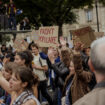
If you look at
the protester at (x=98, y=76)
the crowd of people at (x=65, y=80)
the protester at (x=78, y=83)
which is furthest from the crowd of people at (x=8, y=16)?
the protester at (x=98, y=76)

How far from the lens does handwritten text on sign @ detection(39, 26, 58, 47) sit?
7683 mm

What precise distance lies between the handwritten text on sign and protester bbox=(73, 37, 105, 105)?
18.4 ft

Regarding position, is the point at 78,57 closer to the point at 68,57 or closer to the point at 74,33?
the point at 68,57

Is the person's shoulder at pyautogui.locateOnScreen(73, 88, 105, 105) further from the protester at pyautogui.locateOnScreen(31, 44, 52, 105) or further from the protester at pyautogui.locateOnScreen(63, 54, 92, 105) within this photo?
the protester at pyautogui.locateOnScreen(31, 44, 52, 105)

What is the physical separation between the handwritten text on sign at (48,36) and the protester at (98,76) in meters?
5.61

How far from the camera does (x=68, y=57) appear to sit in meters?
4.92

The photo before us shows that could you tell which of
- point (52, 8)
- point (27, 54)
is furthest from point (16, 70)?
point (52, 8)

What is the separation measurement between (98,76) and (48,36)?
6073 millimetres

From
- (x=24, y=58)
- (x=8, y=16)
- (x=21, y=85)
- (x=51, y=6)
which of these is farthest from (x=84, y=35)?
(x=51, y=6)

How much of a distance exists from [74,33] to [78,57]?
10.4 feet

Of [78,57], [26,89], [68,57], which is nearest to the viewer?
[26,89]

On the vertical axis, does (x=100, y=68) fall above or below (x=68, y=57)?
above

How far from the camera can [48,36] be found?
26.0ft

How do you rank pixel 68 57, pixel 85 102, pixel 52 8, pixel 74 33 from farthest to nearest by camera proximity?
pixel 52 8 < pixel 74 33 < pixel 68 57 < pixel 85 102
